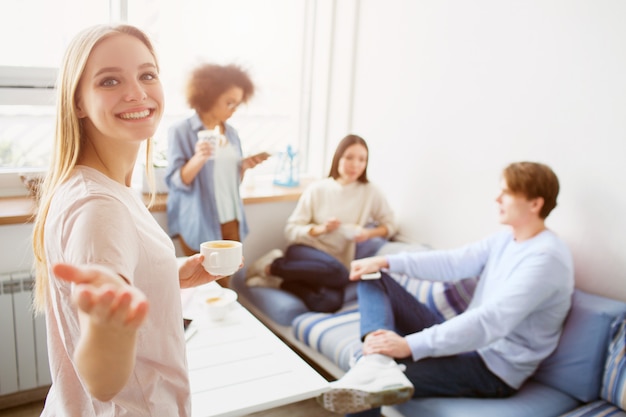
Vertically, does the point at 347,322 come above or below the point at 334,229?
below

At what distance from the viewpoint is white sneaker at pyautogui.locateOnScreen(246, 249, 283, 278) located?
9.80ft

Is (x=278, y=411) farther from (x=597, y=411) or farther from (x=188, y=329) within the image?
(x=597, y=411)

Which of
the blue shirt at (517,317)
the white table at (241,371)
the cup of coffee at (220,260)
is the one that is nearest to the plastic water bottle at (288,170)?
the blue shirt at (517,317)

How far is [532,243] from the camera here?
205cm

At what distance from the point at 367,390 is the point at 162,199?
5.41ft

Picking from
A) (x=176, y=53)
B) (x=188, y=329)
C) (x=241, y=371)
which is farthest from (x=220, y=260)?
(x=176, y=53)

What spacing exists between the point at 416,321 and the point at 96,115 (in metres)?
1.73

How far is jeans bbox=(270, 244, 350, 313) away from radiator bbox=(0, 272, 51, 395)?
1.12 meters

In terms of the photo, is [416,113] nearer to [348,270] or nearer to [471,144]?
[471,144]

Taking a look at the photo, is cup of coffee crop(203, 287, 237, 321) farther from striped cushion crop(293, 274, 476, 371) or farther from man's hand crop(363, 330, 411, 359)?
striped cushion crop(293, 274, 476, 371)

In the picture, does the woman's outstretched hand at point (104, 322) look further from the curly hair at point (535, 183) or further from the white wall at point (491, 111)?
the white wall at point (491, 111)

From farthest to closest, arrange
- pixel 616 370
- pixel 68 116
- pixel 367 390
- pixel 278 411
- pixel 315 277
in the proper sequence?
pixel 315 277 → pixel 278 411 → pixel 616 370 → pixel 367 390 → pixel 68 116

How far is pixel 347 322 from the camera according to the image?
100 inches

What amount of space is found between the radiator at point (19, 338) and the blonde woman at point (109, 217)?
1545mm
